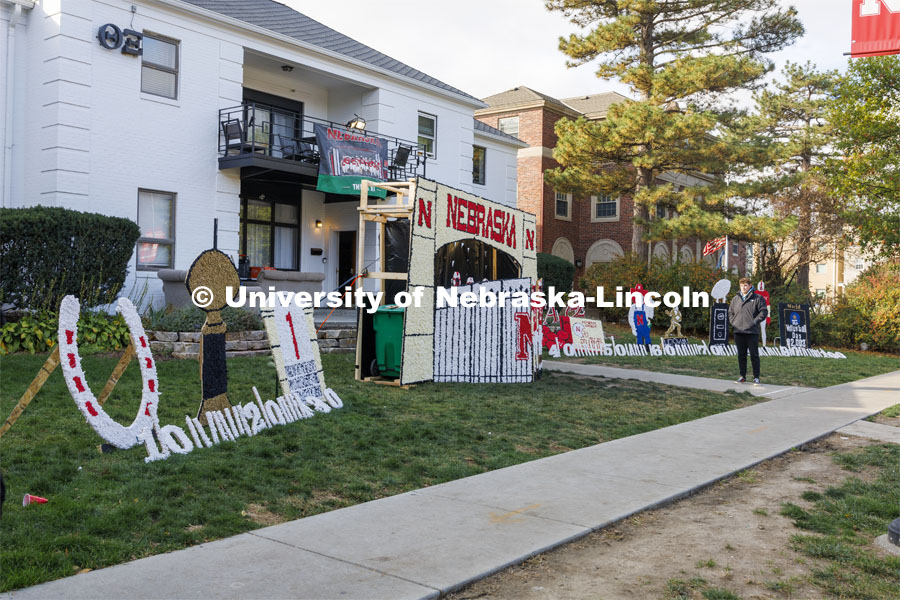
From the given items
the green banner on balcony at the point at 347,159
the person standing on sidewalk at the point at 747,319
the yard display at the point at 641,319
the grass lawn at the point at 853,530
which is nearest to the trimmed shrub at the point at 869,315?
the yard display at the point at 641,319

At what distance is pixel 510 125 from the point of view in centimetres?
3288

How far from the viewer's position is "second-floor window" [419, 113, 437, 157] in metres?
23.3

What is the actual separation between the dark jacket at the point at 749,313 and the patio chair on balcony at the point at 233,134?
446 inches

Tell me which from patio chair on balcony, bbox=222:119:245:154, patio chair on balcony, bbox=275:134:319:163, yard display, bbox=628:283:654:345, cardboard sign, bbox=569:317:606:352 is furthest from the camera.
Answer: patio chair on balcony, bbox=275:134:319:163

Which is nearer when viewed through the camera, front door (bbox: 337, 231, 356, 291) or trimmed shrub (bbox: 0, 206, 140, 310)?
trimmed shrub (bbox: 0, 206, 140, 310)

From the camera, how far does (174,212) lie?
16750 mm

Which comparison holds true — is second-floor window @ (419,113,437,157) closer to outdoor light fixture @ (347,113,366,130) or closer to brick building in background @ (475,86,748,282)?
outdoor light fixture @ (347,113,366,130)

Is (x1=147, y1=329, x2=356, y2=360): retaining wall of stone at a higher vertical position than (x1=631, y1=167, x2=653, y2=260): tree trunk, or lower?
lower

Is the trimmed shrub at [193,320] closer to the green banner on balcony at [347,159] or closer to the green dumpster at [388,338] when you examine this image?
the green dumpster at [388,338]

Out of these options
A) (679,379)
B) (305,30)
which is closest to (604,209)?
(305,30)

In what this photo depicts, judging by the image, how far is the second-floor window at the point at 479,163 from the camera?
26.9 m

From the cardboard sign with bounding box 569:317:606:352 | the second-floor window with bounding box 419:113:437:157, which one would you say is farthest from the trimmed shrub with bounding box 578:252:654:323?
the cardboard sign with bounding box 569:317:606:352

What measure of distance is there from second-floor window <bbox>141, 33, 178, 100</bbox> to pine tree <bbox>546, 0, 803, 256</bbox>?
49.3 feet

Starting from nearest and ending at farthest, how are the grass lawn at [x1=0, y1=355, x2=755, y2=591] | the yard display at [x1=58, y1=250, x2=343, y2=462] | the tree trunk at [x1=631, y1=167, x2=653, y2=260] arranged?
the grass lawn at [x1=0, y1=355, x2=755, y2=591] → the yard display at [x1=58, y1=250, x2=343, y2=462] → the tree trunk at [x1=631, y1=167, x2=653, y2=260]
